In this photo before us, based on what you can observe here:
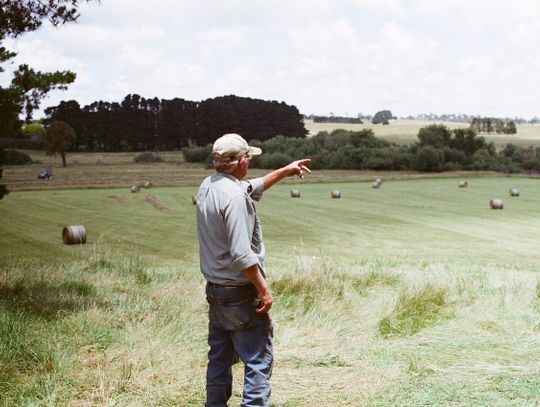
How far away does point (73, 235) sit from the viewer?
1950cm

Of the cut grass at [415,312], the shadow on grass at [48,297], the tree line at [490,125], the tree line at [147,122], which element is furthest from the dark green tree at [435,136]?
the shadow on grass at [48,297]

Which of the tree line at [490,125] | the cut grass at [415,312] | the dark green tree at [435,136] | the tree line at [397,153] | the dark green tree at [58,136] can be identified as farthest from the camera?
the tree line at [490,125]

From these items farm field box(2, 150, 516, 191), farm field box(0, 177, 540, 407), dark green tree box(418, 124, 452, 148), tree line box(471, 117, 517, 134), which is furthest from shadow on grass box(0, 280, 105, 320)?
tree line box(471, 117, 517, 134)

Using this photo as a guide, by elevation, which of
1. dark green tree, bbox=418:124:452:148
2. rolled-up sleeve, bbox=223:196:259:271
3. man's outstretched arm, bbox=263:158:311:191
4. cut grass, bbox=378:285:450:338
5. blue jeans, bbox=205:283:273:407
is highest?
dark green tree, bbox=418:124:452:148

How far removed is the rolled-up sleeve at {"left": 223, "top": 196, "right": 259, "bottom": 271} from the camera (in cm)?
414

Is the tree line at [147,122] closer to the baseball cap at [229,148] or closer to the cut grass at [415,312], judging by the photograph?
the cut grass at [415,312]

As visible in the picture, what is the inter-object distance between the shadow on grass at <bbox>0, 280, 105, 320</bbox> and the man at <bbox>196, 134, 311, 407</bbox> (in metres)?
3.32

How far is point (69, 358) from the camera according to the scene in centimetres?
564

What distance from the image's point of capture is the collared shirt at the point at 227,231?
164 inches

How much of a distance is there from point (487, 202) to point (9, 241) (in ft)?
79.4

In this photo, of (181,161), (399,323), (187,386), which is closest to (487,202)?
(399,323)

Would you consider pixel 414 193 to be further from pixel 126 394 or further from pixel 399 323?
pixel 126 394

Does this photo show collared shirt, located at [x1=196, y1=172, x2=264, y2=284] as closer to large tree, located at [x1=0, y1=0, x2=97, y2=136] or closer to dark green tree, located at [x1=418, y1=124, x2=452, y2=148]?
large tree, located at [x1=0, y1=0, x2=97, y2=136]

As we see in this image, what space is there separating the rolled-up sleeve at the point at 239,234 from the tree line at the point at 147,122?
229 ft
